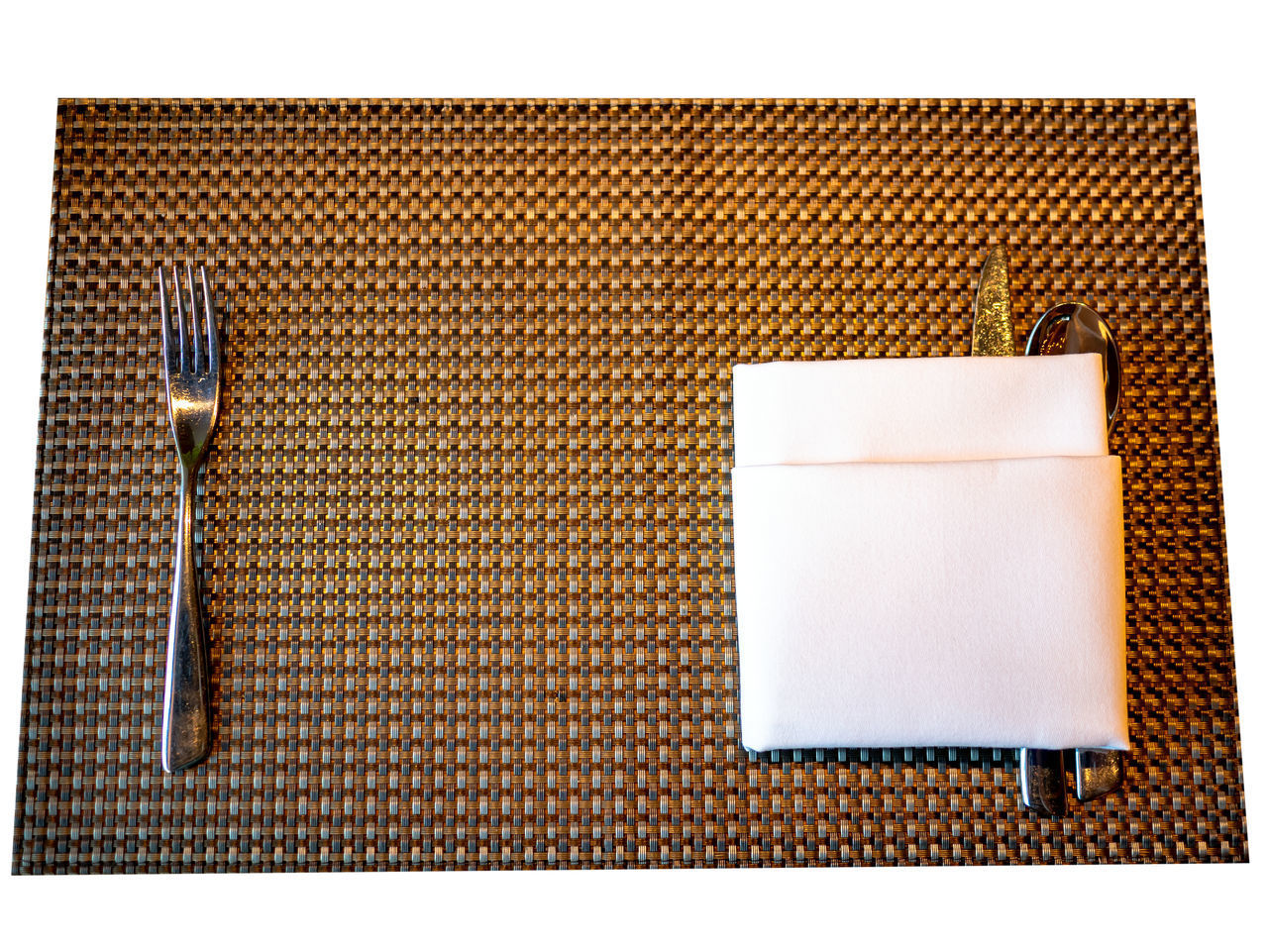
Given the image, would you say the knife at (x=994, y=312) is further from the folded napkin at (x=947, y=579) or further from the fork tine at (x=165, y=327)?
Answer: the fork tine at (x=165, y=327)

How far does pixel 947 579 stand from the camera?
649mm

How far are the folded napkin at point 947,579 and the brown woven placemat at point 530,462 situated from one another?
7 centimetres

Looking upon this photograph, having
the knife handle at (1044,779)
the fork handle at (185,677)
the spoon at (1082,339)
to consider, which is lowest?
the knife handle at (1044,779)

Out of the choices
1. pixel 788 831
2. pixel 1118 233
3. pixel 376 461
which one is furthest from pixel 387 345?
pixel 1118 233

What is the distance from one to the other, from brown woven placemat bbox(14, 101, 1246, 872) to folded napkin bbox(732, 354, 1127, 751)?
0.07 m

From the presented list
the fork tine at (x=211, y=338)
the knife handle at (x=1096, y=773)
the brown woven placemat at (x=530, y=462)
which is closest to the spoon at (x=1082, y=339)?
the brown woven placemat at (x=530, y=462)

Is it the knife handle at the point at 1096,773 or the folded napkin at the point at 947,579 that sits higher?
the folded napkin at the point at 947,579

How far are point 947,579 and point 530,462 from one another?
12.6 inches

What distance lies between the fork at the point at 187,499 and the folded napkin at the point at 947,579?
0.40m

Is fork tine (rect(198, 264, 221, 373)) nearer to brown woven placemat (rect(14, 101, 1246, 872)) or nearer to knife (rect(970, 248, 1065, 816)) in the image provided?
brown woven placemat (rect(14, 101, 1246, 872))

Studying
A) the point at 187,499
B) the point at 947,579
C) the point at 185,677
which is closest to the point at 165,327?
the point at 187,499

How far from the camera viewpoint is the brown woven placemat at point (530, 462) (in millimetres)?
691

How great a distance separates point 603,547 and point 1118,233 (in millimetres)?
487

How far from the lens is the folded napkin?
0.64m
